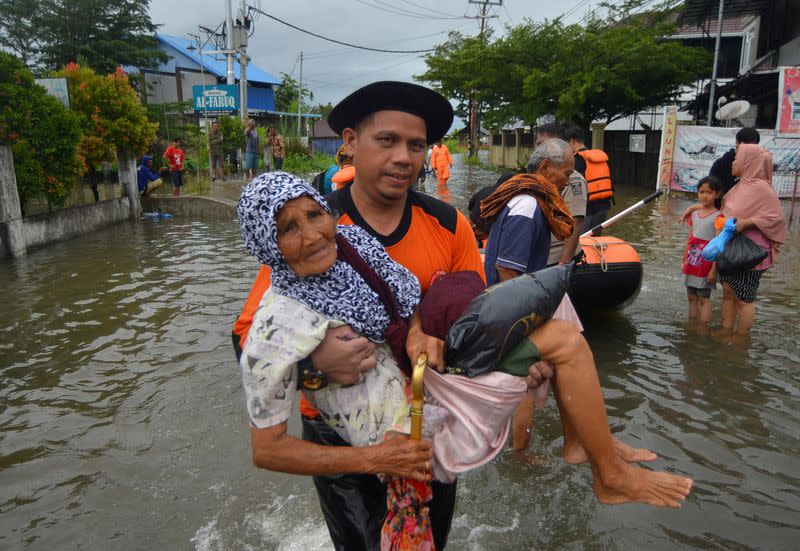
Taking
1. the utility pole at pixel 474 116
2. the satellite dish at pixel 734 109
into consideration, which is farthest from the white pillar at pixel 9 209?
the utility pole at pixel 474 116

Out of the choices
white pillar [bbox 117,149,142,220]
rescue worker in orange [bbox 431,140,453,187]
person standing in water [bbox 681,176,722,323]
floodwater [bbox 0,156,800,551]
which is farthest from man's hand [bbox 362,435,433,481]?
rescue worker in orange [bbox 431,140,453,187]

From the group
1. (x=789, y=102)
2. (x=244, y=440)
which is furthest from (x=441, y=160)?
(x=244, y=440)

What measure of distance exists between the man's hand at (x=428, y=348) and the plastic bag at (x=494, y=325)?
3 centimetres

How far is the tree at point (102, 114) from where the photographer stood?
41.5 feet

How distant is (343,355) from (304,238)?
356 millimetres

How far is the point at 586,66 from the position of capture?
21.2m

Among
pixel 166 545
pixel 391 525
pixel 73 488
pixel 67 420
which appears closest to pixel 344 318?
pixel 391 525

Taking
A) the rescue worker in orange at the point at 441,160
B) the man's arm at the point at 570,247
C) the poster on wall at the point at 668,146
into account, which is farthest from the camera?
the rescue worker in orange at the point at 441,160

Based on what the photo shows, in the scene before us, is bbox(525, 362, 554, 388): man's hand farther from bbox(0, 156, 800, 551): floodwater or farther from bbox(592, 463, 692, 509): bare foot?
bbox(0, 156, 800, 551): floodwater

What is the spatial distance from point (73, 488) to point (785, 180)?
46.4 ft

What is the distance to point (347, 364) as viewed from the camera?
1.66 m

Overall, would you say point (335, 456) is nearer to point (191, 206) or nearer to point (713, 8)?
point (191, 206)

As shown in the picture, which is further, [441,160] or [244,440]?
[441,160]

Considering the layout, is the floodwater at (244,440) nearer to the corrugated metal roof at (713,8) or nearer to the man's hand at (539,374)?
the man's hand at (539,374)
